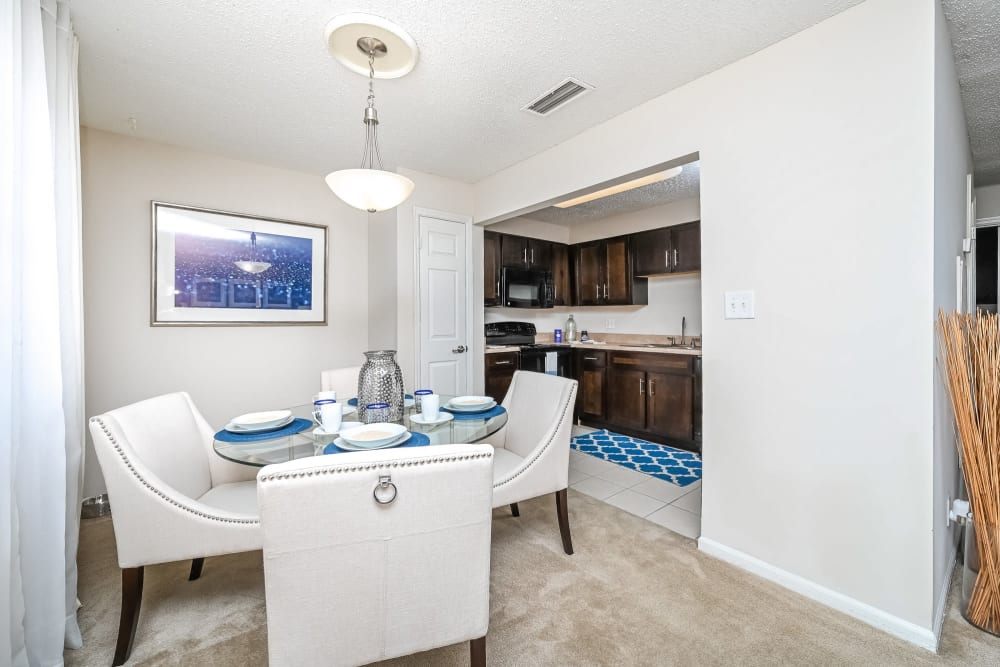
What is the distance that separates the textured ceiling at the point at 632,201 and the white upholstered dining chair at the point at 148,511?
3.40m

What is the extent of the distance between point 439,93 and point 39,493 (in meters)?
2.32

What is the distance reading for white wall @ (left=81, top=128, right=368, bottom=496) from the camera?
268 cm

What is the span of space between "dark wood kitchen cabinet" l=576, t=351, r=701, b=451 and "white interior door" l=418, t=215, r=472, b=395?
5.09 ft

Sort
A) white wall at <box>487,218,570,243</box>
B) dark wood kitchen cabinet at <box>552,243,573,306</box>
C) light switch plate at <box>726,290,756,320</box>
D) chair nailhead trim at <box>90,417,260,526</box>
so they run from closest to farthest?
chair nailhead trim at <box>90,417,260,526</box>
light switch plate at <box>726,290,756,320</box>
white wall at <box>487,218,570,243</box>
dark wood kitchen cabinet at <box>552,243,573,306</box>

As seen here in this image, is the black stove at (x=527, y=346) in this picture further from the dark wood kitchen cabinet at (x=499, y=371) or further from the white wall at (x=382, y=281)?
the white wall at (x=382, y=281)

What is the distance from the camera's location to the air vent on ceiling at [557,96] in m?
2.19

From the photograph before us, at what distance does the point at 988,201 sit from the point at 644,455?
3.66 metres

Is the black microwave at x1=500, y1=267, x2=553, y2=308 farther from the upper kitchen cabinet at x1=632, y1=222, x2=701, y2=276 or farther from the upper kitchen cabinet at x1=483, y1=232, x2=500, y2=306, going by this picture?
the upper kitchen cabinet at x1=632, y1=222, x2=701, y2=276

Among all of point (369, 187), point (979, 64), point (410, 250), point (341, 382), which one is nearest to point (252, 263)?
point (410, 250)

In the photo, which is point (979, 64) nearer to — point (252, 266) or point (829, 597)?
point (829, 597)

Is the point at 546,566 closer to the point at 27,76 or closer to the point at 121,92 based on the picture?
the point at 27,76

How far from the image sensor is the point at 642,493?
2.80 meters

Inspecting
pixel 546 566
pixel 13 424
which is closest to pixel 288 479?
pixel 13 424

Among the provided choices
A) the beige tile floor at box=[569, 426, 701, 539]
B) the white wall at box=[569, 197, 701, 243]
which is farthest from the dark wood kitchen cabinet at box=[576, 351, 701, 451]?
the white wall at box=[569, 197, 701, 243]
